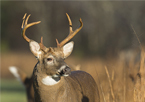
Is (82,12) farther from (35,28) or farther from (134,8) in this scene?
(134,8)

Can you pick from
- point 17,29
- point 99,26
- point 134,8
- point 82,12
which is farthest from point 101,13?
point 17,29

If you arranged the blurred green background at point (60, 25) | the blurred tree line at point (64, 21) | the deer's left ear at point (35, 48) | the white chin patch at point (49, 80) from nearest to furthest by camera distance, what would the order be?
the white chin patch at point (49, 80)
the deer's left ear at point (35, 48)
the blurred green background at point (60, 25)
the blurred tree line at point (64, 21)

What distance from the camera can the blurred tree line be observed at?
25000mm

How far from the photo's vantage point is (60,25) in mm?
Result: 32719

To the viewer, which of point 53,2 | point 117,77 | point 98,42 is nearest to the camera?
point 117,77

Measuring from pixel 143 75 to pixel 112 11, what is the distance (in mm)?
17358

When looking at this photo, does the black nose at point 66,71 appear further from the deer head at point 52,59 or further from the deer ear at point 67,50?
the deer ear at point 67,50

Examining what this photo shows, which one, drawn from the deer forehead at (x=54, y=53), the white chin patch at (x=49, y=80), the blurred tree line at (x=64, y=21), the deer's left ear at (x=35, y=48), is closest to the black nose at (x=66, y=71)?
the white chin patch at (x=49, y=80)

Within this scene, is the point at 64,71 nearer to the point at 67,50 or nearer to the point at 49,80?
the point at 49,80

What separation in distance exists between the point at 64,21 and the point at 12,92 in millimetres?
15969

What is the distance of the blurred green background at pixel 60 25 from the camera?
23.1m

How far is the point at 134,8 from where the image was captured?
68.2 feet

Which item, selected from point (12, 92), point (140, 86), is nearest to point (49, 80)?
point (140, 86)

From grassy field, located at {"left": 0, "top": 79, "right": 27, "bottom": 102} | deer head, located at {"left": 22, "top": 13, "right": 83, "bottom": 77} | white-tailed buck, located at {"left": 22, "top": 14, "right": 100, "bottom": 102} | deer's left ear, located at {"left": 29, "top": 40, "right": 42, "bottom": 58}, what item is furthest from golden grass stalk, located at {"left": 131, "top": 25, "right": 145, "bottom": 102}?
grassy field, located at {"left": 0, "top": 79, "right": 27, "bottom": 102}
